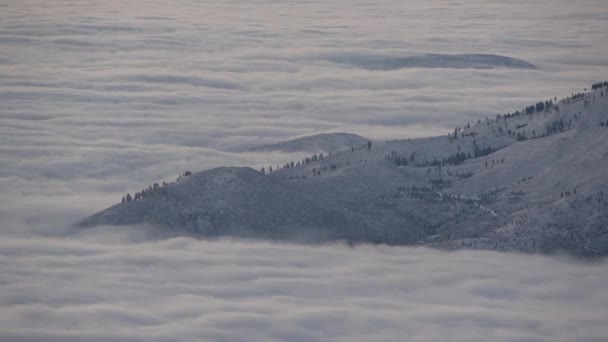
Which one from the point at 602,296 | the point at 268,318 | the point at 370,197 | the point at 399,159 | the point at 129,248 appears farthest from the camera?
the point at 399,159

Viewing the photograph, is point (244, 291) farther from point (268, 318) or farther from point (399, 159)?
point (399, 159)

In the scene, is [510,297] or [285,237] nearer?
[510,297]

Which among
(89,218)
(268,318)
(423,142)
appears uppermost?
A: (423,142)

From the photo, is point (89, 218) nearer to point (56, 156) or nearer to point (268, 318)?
point (268, 318)

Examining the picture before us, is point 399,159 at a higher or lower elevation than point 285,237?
higher

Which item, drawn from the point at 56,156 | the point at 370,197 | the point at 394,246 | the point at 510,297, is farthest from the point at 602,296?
the point at 56,156

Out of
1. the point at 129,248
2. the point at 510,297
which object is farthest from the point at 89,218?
the point at 510,297

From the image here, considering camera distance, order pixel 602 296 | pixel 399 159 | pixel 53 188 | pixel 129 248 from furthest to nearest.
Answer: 1. pixel 53 188
2. pixel 399 159
3. pixel 129 248
4. pixel 602 296
